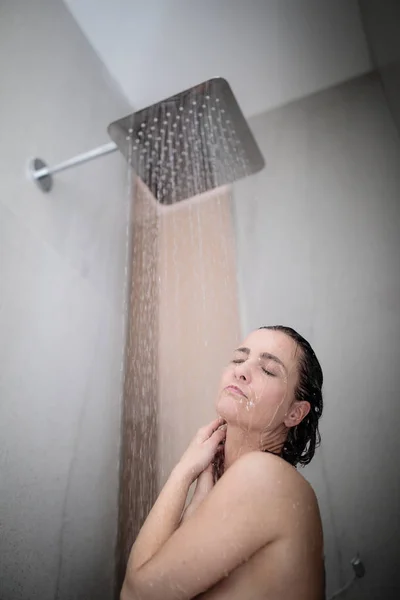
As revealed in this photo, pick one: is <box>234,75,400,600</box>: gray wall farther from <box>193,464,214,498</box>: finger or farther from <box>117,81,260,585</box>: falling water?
<box>193,464,214,498</box>: finger

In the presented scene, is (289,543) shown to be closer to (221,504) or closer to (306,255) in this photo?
(221,504)

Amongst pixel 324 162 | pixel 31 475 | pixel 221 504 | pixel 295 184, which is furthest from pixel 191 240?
pixel 221 504

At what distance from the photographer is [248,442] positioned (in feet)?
2.43

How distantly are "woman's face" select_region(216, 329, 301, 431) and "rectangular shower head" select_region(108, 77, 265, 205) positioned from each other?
23.9 inches

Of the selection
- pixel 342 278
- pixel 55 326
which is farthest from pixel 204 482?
pixel 342 278

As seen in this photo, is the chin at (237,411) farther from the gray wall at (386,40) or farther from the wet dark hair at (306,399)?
the gray wall at (386,40)

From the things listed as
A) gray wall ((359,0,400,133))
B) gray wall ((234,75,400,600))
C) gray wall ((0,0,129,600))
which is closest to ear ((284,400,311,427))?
gray wall ((234,75,400,600))

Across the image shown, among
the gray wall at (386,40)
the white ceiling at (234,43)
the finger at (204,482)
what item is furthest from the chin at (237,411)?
the white ceiling at (234,43)

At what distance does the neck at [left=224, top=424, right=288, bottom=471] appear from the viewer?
741 mm

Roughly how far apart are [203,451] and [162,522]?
0.13 metres

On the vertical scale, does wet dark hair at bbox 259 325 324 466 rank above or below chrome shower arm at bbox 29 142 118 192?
below

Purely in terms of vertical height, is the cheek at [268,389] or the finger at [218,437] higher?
the cheek at [268,389]

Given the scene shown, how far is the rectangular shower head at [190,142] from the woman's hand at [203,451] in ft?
2.32

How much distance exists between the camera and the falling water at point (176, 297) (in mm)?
1086
